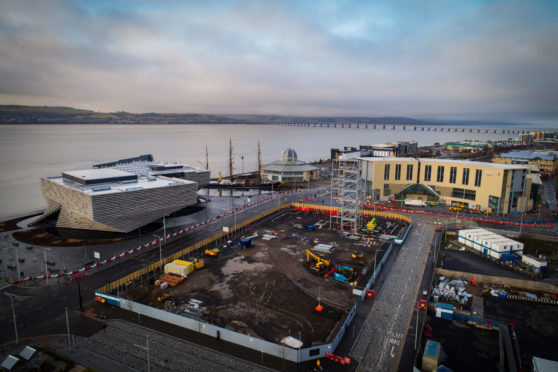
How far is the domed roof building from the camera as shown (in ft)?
342

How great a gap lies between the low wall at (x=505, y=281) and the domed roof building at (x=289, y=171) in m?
66.1

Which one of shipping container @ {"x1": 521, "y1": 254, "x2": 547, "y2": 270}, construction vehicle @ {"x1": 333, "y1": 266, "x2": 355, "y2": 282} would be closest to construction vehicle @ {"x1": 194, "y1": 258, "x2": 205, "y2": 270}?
construction vehicle @ {"x1": 333, "y1": 266, "x2": 355, "y2": 282}

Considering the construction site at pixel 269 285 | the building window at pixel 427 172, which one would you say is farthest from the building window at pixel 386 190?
the construction site at pixel 269 285

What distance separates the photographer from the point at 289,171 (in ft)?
342

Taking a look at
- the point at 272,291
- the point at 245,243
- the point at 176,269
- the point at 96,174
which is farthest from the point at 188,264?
the point at 96,174

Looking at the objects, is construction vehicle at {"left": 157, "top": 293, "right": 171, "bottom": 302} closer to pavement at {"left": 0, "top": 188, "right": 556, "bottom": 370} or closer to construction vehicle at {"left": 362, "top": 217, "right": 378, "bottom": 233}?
pavement at {"left": 0, "top": 188, "right": 556, "bottom": 370}

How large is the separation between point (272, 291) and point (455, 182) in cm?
5523

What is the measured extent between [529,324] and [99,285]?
44639 mm

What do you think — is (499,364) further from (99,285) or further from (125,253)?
(125,253)

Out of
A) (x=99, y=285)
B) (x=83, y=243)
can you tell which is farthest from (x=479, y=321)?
(x=83, y=243)

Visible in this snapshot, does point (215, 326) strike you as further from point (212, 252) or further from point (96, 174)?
point (96, 174)

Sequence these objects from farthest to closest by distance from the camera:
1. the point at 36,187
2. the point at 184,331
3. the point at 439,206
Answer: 1. the point at 36,187
2. the point at 439,206
3. the point at 184,331

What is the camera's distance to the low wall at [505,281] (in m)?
37.3

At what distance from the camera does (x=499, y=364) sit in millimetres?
25250
